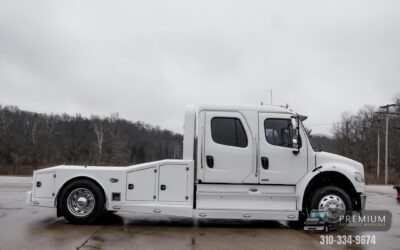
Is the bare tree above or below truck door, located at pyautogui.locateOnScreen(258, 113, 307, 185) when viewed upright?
above

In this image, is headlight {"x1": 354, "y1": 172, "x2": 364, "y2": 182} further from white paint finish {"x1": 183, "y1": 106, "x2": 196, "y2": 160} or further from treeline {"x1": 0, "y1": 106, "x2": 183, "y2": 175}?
treeline {"x1": 0, "y1": 106, "x2": 183, "y2": 175}

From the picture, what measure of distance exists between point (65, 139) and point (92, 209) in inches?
3397

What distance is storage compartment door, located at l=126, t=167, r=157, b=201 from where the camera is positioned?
7.10 m

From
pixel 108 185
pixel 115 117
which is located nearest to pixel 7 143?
pixel 115 117

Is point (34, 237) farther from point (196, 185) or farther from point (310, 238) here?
point (310, 238)

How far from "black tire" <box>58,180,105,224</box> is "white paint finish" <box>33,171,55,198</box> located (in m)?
0.29

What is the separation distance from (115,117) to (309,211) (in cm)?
7754

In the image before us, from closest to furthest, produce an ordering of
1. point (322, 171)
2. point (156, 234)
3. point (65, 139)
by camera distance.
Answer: point (156, 234)
point (322, 171)
point (65, 139)

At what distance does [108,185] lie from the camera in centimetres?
714

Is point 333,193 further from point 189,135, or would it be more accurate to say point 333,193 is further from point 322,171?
point 189,135

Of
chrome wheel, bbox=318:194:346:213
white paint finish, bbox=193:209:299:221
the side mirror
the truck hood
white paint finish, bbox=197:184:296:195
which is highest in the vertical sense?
the side mirror

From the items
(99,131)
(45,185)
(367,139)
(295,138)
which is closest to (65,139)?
(99,131)

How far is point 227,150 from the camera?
23.4 ft

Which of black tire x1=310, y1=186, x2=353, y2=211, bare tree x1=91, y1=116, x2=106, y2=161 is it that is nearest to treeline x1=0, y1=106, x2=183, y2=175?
bare tree x1=91, y1=116, x2=106, y2=161
